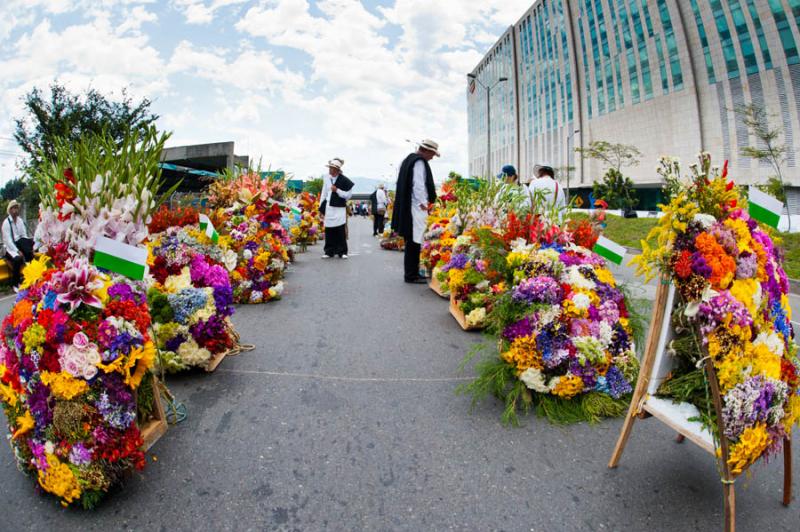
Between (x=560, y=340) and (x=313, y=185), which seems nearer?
(x=560, y=340)

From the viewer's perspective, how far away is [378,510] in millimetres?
2604

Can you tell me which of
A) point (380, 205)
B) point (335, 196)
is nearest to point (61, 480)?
point (335, 196)

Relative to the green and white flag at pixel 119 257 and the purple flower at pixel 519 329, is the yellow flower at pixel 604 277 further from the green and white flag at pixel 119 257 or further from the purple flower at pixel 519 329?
the green and white flag at pixel 119 257

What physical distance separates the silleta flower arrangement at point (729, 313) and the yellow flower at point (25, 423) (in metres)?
3.13

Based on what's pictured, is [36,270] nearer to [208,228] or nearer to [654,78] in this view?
[208,228]

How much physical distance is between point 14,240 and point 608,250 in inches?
407

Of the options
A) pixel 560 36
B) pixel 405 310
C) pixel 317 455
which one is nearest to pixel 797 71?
pixel 560 36

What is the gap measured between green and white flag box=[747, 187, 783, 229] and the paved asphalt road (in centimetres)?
140

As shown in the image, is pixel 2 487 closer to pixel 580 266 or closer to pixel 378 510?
pixel 378 510

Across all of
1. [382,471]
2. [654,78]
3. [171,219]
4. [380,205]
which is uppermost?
[654,78]

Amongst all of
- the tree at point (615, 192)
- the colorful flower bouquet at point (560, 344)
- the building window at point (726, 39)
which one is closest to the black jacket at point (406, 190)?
the colorful flower bouquet at point (560, 344)

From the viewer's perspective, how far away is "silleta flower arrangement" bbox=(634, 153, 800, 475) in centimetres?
241

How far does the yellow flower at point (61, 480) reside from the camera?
2537 mm

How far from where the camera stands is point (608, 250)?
13.8 feet
